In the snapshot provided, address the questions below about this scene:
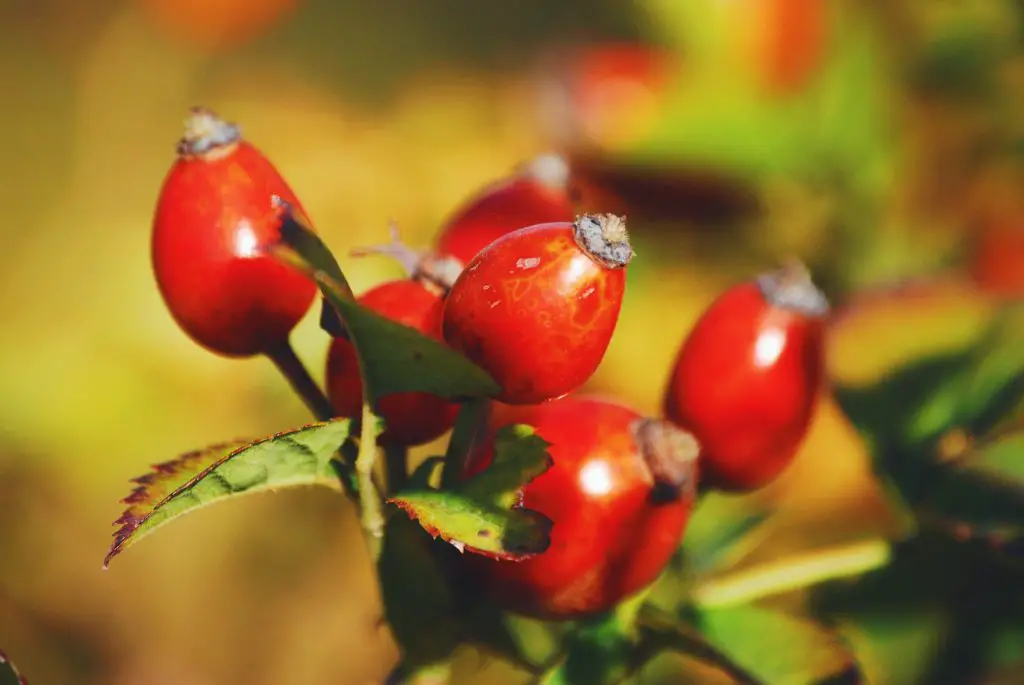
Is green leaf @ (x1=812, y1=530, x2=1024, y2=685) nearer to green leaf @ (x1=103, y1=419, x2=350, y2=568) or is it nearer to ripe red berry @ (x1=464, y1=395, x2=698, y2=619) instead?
ripe red berry @ (x1=464, y1=395, x2=698, y2=619)

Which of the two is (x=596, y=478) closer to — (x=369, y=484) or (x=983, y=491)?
(x=369, y=484)

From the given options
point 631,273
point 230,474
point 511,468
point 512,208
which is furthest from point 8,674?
point 631,273

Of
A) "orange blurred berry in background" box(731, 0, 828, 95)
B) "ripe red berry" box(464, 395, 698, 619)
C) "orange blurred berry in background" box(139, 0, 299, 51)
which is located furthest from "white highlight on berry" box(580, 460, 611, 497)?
"orange blurred berry in background" box(139, 0, 299, 51)

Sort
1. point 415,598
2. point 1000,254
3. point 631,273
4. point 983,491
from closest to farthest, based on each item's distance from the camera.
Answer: point 415,598
point 983,491
point 1000,254
point 631,273

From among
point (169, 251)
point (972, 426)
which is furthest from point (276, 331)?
point (972, 426)

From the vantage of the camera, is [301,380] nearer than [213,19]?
Yes

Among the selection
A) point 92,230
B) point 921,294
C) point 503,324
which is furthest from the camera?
point 92,230

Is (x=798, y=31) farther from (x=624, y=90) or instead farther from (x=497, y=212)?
(x=497, y=212)

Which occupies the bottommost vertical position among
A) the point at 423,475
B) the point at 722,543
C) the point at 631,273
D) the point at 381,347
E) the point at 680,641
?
the point at 631,273
